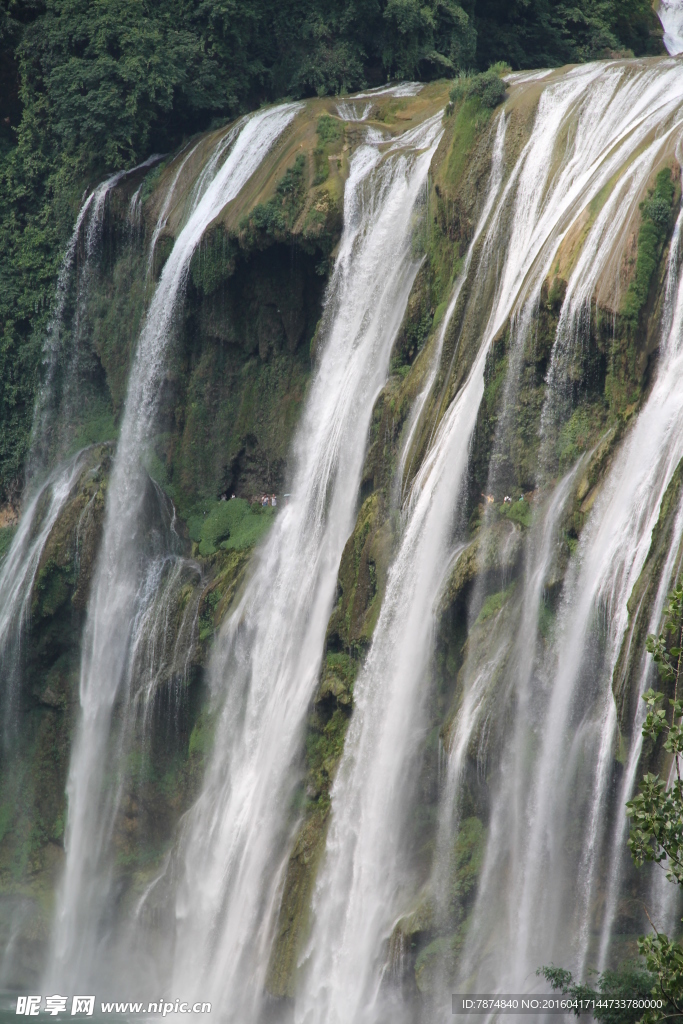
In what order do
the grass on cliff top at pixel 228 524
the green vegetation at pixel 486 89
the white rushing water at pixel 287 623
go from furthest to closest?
1. the grass on cliff top at pixel 228 524
2. the green vegetation at pixel 486 89
3. the white rushing water at pixel 287 623

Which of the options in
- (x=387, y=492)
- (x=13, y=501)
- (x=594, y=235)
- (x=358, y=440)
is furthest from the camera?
(x=13, y=501)

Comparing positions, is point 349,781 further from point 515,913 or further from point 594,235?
point 594,235

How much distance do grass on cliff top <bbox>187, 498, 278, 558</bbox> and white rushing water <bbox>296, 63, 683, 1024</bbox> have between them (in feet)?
20.5

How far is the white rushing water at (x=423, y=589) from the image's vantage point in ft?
57.3

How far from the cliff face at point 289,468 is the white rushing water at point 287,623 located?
0.60 m

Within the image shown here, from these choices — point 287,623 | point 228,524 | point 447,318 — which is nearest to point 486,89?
point 447,318

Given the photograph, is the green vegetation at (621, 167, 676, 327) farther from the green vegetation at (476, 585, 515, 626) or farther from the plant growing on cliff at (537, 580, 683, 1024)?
the plant growing on cliff at (537, 580, 683, 1024)

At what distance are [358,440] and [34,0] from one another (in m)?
18.9

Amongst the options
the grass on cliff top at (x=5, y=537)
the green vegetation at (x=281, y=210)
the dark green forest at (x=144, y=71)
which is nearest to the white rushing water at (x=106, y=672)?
the green vegetation at (x=281, y=210)

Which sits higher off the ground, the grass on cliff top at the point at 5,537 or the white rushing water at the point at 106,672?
the grass on cliff top at the point at 5,537

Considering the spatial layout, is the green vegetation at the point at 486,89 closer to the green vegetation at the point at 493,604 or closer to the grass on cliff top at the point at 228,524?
the grass on cliff top at the point at 228,524

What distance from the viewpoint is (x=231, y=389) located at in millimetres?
28031

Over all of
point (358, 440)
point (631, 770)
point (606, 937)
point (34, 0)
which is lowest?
point (606, 937)

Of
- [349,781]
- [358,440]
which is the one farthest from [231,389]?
[349,781]
